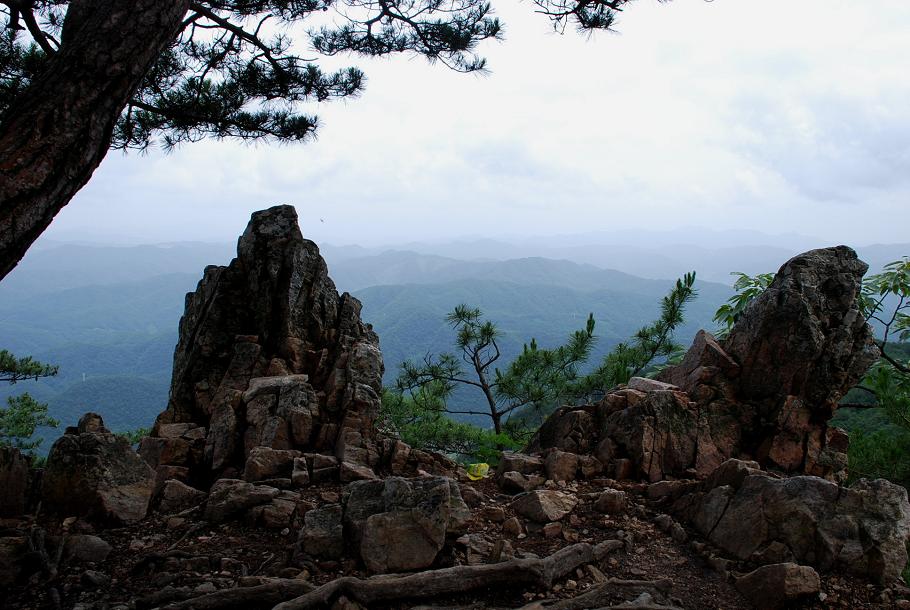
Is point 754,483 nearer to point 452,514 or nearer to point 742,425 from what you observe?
point 742,425

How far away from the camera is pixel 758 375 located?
23.4 ft

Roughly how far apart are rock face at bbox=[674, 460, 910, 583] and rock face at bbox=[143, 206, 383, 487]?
3.74 metres

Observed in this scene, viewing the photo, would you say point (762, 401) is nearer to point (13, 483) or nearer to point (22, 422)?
point (13, 483)

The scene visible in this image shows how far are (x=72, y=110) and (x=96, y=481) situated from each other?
3319mm

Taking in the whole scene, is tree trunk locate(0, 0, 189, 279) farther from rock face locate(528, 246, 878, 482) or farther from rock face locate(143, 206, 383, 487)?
rock face locate(528, 246, 878, 482)

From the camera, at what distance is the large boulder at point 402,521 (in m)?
4.37

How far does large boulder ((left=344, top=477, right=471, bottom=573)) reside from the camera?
4.37 m

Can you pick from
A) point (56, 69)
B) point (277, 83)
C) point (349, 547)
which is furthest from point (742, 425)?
point (277, 83)

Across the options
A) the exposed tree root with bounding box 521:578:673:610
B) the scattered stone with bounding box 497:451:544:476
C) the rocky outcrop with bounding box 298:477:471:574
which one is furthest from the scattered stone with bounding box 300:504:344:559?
the scattered stone with bounding box 497:451:544:476

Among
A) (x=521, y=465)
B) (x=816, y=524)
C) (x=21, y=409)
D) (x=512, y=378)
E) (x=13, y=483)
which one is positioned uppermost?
(x=816, y=524)

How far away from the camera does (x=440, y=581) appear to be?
408cm

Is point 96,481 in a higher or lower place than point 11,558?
higher

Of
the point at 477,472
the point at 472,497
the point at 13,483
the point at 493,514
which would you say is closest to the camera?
the point at 13,483

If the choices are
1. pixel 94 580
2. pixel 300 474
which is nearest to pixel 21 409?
pixel 300 474
